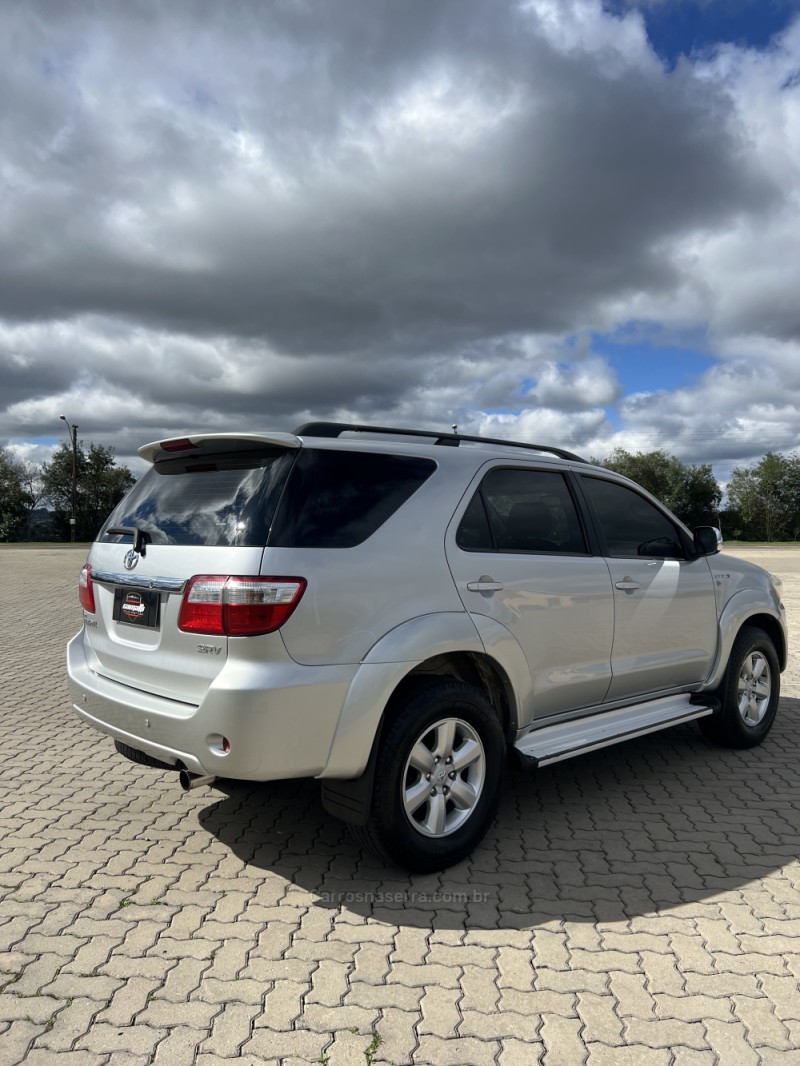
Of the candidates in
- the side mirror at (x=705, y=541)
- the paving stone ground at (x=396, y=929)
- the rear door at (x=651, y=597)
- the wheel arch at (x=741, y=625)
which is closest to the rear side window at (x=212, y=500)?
the paving stone ground at (x=396, y=929)

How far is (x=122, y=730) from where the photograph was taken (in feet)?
11.5

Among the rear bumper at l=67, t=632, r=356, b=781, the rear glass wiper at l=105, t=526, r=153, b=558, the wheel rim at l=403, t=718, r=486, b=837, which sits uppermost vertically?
the rear glass wiper at l=105, t=526, r=153, b=558

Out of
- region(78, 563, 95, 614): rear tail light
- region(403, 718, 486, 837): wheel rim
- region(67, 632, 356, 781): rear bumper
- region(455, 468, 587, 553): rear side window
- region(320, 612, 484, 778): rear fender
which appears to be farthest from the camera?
region(78, 563, 95, 614): rear tail light

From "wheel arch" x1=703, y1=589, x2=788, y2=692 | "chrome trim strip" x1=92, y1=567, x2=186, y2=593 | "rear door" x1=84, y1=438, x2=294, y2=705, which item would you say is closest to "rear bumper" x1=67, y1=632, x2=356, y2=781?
"rear door" x1=84, y1=438, x2=294, y2=705

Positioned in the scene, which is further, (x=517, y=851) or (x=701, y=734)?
(x=701, y=734)

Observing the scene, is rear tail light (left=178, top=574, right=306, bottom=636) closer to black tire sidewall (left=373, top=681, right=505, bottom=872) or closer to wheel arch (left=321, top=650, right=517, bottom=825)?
wheel arch (left=321, top=650, right=517, bottom=825)

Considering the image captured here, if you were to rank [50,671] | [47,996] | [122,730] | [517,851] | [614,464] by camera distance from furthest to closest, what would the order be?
[614,464]
[50,671]
[517,851]
[122,730]
[47,996]

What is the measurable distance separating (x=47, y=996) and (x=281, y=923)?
86cm

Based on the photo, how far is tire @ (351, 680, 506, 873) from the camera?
326cm

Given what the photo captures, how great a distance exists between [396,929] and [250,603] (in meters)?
1.39

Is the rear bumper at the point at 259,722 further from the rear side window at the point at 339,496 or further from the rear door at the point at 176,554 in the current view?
the rear side window at the point at 339,496

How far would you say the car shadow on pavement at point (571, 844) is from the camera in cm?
330

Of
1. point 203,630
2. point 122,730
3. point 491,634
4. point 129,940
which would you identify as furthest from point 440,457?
point 129,940

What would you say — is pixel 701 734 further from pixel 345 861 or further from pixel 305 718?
pixel 305 718
